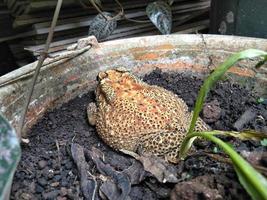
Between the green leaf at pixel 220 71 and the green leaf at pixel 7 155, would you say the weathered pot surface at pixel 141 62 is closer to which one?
the green leaf at pixel 220 71

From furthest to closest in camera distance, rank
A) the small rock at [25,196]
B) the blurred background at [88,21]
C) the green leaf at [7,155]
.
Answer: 1. the blurred background at [88,21]
2. the small rock at [25,196]
3. the green leaf at [7,155]

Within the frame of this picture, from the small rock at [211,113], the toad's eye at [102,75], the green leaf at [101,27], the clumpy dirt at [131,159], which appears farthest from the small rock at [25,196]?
the green leaf at [101,27]

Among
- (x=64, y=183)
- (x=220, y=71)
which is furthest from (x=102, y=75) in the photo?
(x=220, y=71)

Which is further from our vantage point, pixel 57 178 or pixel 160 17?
pixel 160 17

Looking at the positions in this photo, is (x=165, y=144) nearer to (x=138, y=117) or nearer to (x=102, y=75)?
(x=138, y=117)

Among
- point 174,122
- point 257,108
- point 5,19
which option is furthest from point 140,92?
point 5,19

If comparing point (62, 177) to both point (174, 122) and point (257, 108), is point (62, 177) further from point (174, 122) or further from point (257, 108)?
point (257, 108)
